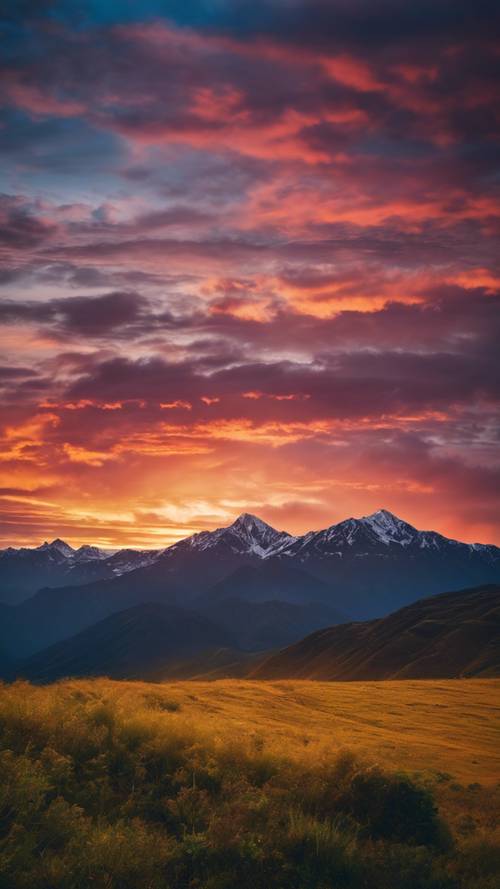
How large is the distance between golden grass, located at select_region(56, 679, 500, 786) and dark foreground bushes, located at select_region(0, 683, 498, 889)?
184 centimetres

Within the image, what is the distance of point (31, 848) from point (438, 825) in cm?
1449

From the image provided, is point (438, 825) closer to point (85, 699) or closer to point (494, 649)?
point (85, 699)

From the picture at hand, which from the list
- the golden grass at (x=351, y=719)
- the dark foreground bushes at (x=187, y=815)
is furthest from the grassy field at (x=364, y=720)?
the dark foreground bushes at (x=187, y=815)

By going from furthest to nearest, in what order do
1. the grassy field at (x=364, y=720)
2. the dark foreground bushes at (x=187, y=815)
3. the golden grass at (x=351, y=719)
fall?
the grassy field at (x=364, y=720) < the golden grass at (x=351, y=719) < the dark foreground bushes at (x=187, y=815)

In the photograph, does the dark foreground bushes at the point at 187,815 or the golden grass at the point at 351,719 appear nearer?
the dark foreground bushes at the point at 187,815

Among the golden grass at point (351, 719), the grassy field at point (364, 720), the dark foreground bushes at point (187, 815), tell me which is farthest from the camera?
the grassy field at point (364, 720)

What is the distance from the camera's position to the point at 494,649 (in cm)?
18162

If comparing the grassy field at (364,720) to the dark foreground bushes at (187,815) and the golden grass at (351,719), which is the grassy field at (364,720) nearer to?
the golden grass at (351,719)

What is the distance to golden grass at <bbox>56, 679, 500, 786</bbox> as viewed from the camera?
1296 inches

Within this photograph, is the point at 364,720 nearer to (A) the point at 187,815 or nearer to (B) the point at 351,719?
(B) the point at 351,719

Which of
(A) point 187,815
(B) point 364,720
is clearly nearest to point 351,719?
(B) point 364,720

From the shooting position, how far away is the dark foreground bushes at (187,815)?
19.4 meters

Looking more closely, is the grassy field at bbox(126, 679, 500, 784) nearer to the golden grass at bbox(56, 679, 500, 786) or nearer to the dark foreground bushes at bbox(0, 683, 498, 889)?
the golden grass at bbox(56, 679, 500, 786)

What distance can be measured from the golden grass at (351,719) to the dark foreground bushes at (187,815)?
184 cm
